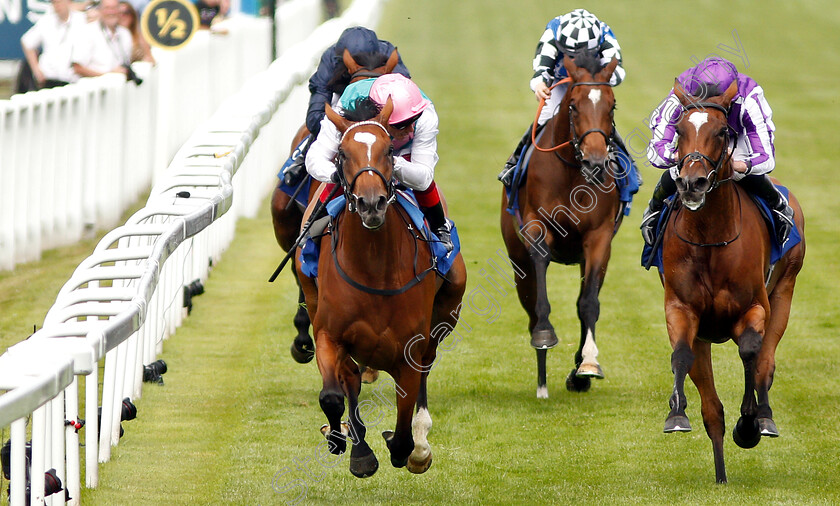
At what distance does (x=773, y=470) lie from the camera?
6469mm

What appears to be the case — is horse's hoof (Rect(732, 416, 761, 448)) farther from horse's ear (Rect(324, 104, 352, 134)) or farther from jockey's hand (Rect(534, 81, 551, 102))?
jockey's hand (Rect(534, 81, 551, 102))

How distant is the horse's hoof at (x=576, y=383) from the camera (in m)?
8.12

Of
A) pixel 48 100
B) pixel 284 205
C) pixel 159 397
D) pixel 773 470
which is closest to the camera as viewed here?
pixel 773 470

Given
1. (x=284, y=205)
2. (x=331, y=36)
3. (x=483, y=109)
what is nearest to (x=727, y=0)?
(x=483, y=109)

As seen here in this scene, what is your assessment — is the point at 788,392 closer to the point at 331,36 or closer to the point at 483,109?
the point at 331,36

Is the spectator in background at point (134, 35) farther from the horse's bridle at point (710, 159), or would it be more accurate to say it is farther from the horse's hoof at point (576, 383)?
the horse's bridle at point (710, 159)

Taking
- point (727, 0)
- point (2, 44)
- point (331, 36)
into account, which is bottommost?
point (727, 0)

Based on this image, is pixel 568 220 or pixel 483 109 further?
pixel 483 109

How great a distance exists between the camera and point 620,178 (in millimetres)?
8430

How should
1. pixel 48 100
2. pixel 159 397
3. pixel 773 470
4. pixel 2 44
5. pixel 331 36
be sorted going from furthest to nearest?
pixel 2 44, pixel 331 36, pixel 48 100, pixel 159 397, pixel 773 470

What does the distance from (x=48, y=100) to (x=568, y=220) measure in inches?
174

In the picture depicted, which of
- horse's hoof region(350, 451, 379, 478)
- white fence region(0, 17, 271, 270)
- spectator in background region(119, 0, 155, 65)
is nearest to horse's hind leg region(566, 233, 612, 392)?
horse's hoof region(350, 451, 379, 478)

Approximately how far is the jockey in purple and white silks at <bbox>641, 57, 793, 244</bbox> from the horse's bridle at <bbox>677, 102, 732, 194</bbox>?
75mm

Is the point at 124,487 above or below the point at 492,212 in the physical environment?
above
